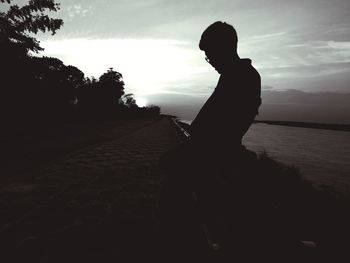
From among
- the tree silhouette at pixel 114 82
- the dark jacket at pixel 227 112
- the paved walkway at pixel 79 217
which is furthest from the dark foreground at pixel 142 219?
the tree silhouette at pixel 114 82

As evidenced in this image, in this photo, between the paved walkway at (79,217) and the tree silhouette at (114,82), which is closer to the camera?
the paved walkway at (79,217)

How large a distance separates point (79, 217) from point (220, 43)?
3.27m

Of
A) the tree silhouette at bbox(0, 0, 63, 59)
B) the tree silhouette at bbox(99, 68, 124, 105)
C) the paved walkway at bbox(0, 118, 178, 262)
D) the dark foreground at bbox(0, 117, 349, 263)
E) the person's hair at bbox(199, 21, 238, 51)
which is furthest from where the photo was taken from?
the tree silhouette at bbox(99, 68, 124, 105)

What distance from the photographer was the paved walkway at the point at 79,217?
3034 millimetres

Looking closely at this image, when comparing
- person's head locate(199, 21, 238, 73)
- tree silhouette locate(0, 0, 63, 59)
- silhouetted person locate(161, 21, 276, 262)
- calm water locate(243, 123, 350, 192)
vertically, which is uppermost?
tree silhouette locate(0, 0, 63, 59)

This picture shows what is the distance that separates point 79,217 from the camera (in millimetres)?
4051

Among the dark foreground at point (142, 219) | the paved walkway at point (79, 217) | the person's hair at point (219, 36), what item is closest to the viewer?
the dark foreground at point (142, 219)

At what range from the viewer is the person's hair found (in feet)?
5.70

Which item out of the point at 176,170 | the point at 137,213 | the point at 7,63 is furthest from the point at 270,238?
the point at 7,63

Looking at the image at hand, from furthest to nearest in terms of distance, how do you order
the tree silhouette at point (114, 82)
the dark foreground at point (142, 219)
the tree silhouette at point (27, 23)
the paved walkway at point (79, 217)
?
1. the tree silhouette at point (114, 82)
2. the tree silhouette at point (27, 23)
3. the paved walkway at point (79, 217)
4. the dark foreground at point (142, 219)

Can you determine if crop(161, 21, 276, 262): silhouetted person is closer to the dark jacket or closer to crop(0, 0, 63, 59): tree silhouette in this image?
the dark jacket

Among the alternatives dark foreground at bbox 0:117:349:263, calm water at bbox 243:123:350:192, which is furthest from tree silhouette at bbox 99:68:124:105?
dark foreground at bbox 0:117:349:263

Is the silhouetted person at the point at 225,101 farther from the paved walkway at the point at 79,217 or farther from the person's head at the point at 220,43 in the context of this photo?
the paved walkway at the point at 79,217

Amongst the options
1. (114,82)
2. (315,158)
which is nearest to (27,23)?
(315,158)
